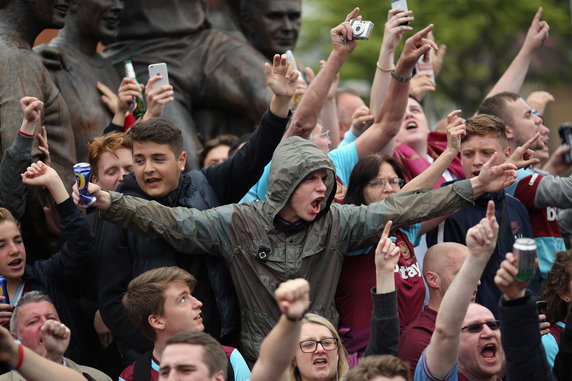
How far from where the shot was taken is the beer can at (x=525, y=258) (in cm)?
509

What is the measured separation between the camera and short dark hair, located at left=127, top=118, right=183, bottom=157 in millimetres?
6949

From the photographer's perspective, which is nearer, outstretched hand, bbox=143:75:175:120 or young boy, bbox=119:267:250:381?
young boy, bbox=119:267:250:381

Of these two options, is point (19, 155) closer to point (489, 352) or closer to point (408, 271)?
point (408, 271)

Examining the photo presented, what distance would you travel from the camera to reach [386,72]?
26.9 ft

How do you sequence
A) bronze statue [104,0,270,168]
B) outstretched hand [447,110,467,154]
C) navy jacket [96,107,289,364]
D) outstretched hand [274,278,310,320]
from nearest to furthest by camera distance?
outstretched hand [274,278,310,320] < navy jacket [96,107,289,364] < outstretched hand [447,110,467,154] < bronze statue [104,0,270,168]

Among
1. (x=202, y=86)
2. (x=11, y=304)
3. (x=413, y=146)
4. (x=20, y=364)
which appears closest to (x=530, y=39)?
(x=413, y=146)

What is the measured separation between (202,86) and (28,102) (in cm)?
305

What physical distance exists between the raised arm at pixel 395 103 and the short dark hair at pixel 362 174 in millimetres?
114

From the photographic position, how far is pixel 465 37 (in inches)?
995

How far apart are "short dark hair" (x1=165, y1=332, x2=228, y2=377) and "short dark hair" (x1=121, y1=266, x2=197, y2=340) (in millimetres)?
791

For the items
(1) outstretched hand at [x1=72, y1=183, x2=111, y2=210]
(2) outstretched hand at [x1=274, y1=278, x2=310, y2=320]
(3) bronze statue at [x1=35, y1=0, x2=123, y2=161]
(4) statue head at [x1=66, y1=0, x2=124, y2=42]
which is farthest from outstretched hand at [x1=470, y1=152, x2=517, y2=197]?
(4) statue head at [x1=66, y1=0, x2=124, y2=42]

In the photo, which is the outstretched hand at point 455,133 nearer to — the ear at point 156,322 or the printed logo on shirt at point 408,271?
the printed logo on shirt at point 408,271

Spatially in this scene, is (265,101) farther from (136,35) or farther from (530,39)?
(530,39)

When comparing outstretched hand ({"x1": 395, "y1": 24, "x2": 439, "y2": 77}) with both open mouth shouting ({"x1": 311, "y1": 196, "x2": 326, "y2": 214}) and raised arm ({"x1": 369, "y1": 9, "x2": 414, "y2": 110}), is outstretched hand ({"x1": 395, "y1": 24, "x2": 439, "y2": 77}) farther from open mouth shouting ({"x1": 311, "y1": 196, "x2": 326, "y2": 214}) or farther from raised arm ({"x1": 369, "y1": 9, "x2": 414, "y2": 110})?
open mouth shouting ({"x1": 311, "y1": 196, "x2": 326, "y2": 214})
